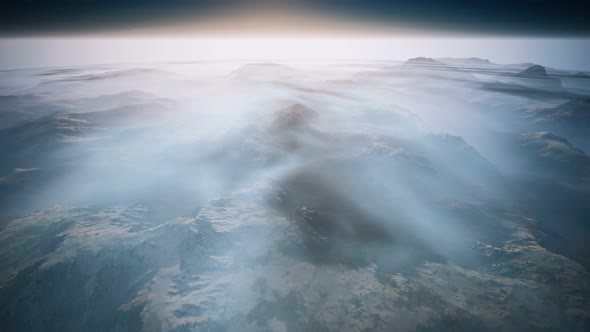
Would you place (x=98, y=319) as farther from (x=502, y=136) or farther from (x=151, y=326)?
(x=502, y=136)

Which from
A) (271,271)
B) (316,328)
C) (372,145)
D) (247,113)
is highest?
(247,113)

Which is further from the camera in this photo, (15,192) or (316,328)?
(15,192)

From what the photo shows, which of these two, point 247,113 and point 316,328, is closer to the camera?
point 316,328

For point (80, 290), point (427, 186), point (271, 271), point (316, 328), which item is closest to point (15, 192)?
point (80, 290)

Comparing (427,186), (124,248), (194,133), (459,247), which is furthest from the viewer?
(194,133)

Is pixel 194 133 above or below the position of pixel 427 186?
above

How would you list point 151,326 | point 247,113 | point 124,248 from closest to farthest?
1. point 151,326
2. point 124,248
3. point 247,113

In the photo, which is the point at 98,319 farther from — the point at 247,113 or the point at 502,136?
the point at 502,136

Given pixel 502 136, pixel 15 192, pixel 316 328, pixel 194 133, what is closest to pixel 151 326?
pixel 316 328

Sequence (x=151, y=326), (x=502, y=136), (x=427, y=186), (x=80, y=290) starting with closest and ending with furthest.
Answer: (x=151, y=326) → (x=80, y=290) → (x=427, y=186) → (x=502, y=136)
